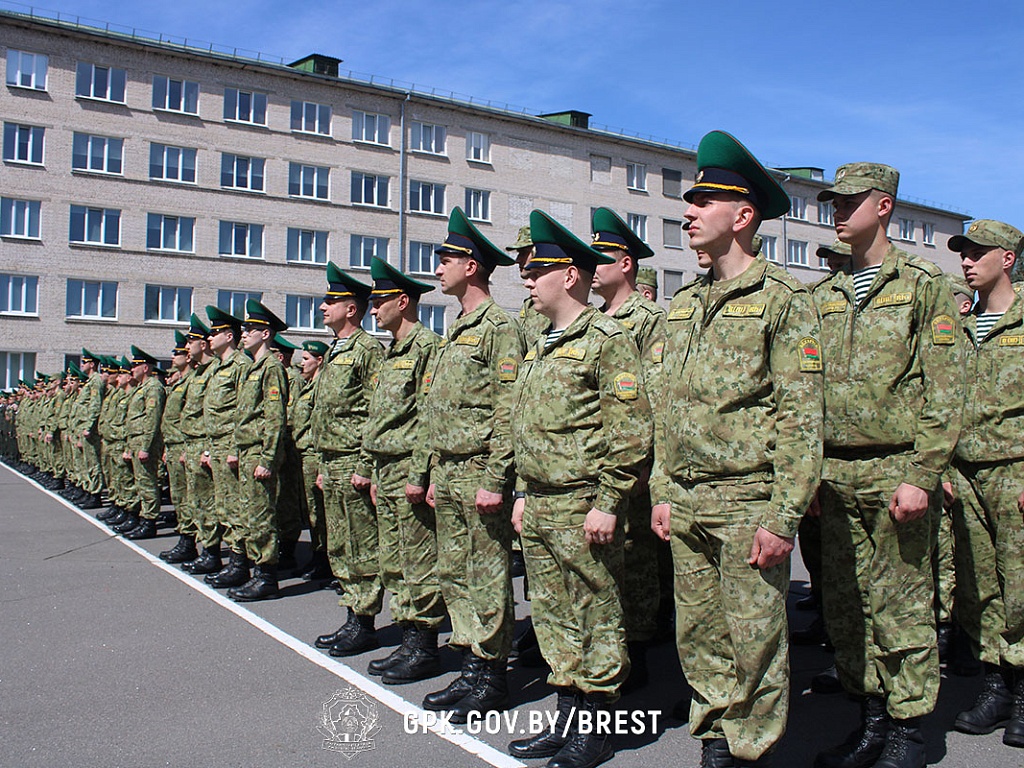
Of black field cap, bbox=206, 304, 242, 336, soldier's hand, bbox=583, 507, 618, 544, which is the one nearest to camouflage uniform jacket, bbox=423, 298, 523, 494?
soldier's hand, bbox=583, 507, 618, 544

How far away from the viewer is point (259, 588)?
23.1 ft

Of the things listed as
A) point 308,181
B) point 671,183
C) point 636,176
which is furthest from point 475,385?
point 671,183

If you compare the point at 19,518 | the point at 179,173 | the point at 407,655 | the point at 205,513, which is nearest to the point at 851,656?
the point at 407,655

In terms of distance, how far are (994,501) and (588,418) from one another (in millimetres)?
2107

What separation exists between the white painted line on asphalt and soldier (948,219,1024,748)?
2.20m

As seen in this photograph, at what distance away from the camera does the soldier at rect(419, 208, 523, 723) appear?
4.47 metres

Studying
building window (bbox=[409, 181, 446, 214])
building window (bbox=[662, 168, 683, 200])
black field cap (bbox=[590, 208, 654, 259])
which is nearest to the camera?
black field cap (bbox=[590, 208, 654, 259])

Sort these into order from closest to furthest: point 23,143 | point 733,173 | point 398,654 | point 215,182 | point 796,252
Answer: point 733,173 < point 398,654 < point 23,143 < point 215,182 < point 796,252

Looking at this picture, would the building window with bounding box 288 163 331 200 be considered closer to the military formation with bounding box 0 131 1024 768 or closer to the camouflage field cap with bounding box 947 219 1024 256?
the military formation with bounding box 0 131 1024 768

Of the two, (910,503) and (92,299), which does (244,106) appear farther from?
(910,503)

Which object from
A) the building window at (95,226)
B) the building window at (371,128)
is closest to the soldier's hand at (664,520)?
the building window at (95,226)

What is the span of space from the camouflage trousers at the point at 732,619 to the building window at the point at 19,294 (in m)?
33.4

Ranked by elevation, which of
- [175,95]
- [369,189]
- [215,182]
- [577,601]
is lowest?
[577,601]

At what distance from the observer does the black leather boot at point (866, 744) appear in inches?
143
